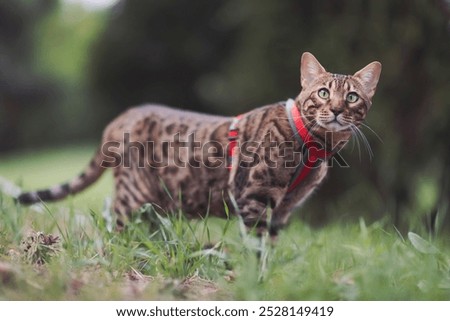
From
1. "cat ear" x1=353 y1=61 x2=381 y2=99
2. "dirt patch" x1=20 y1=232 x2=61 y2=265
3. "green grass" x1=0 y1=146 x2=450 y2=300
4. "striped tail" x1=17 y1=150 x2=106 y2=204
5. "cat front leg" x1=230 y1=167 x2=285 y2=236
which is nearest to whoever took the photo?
"green grass" x1=0 y1=146 x2=450 y2=300

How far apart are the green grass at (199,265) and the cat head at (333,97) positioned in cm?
57

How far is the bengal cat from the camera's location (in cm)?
279

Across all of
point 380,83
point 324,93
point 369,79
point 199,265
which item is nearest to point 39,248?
point 199,265

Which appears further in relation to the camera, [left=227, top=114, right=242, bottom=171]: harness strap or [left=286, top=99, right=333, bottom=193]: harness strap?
[left=227, top=114, right=242, bottom=171]: harness strap

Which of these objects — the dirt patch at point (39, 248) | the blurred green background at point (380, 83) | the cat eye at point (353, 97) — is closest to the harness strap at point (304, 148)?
the cat eye at point (353, 97)

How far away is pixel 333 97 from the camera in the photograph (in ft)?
8.94

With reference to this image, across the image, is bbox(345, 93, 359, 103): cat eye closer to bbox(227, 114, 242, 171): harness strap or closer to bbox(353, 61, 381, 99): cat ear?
bbox(353, 61, 381, 99): cat ear

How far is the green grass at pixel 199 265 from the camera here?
7.75 feet

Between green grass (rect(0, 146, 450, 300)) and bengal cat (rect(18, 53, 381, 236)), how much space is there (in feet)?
0.85

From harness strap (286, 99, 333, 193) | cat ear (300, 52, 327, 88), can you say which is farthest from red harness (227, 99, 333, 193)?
cat ear (300, 52, 327, 88)

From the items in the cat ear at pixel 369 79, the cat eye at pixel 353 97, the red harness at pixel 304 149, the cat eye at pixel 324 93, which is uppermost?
the cat ear at pixel 369 79

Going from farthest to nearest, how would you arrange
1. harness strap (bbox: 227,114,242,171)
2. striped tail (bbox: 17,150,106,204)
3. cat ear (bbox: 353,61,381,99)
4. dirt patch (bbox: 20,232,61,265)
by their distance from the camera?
striped tail (bbox: 17,150,106,204) → harness strap (bbox: 227,114,242,171) → cat ear (bbox: 353,61,381,99) → dirt patch (bbox: 20,232,61,265)

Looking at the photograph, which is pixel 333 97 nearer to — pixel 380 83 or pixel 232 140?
pixel 232 140

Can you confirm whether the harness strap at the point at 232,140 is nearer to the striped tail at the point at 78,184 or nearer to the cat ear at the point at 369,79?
the cat ear at the point at 369,79
